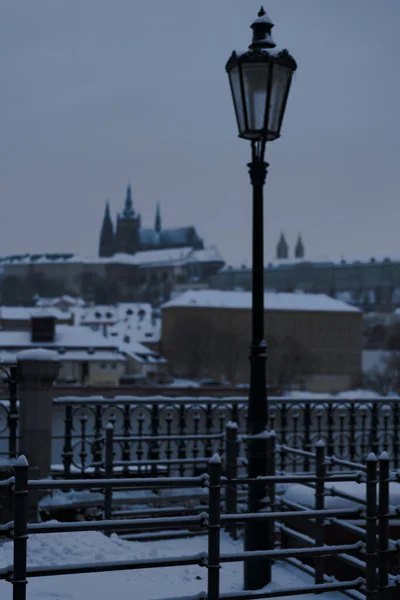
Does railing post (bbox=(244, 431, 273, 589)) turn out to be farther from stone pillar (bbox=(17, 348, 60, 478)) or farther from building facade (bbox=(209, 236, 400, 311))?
building facade (bbox=(209, 236, 400, 311))

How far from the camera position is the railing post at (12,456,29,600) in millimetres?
4875

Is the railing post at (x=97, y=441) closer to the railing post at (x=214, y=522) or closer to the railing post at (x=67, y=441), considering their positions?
Answer: the railing post at (x=67, y=441)

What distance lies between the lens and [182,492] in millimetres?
10852

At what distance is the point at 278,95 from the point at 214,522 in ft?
12.0

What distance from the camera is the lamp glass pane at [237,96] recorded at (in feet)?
24.5

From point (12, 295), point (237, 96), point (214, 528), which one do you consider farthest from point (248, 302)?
point (214, 528)

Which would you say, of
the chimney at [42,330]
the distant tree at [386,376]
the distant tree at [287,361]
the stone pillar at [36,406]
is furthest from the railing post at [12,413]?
the distant tree at [287,361]

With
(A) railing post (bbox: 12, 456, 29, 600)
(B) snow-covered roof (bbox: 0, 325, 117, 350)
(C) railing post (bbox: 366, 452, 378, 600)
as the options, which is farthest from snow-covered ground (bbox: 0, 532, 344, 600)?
(B) snow-covered roof (bbox: 0, 325, 117, 350)

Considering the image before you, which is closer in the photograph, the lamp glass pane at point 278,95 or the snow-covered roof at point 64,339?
the lamp glass pane at point 278,95

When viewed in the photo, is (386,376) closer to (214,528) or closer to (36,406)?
(36,406)

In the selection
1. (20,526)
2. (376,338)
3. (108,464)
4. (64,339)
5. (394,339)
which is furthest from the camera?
(376,338)

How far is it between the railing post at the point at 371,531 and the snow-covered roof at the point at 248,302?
115 metres

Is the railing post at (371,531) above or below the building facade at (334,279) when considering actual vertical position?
below

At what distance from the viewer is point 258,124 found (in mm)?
7500
